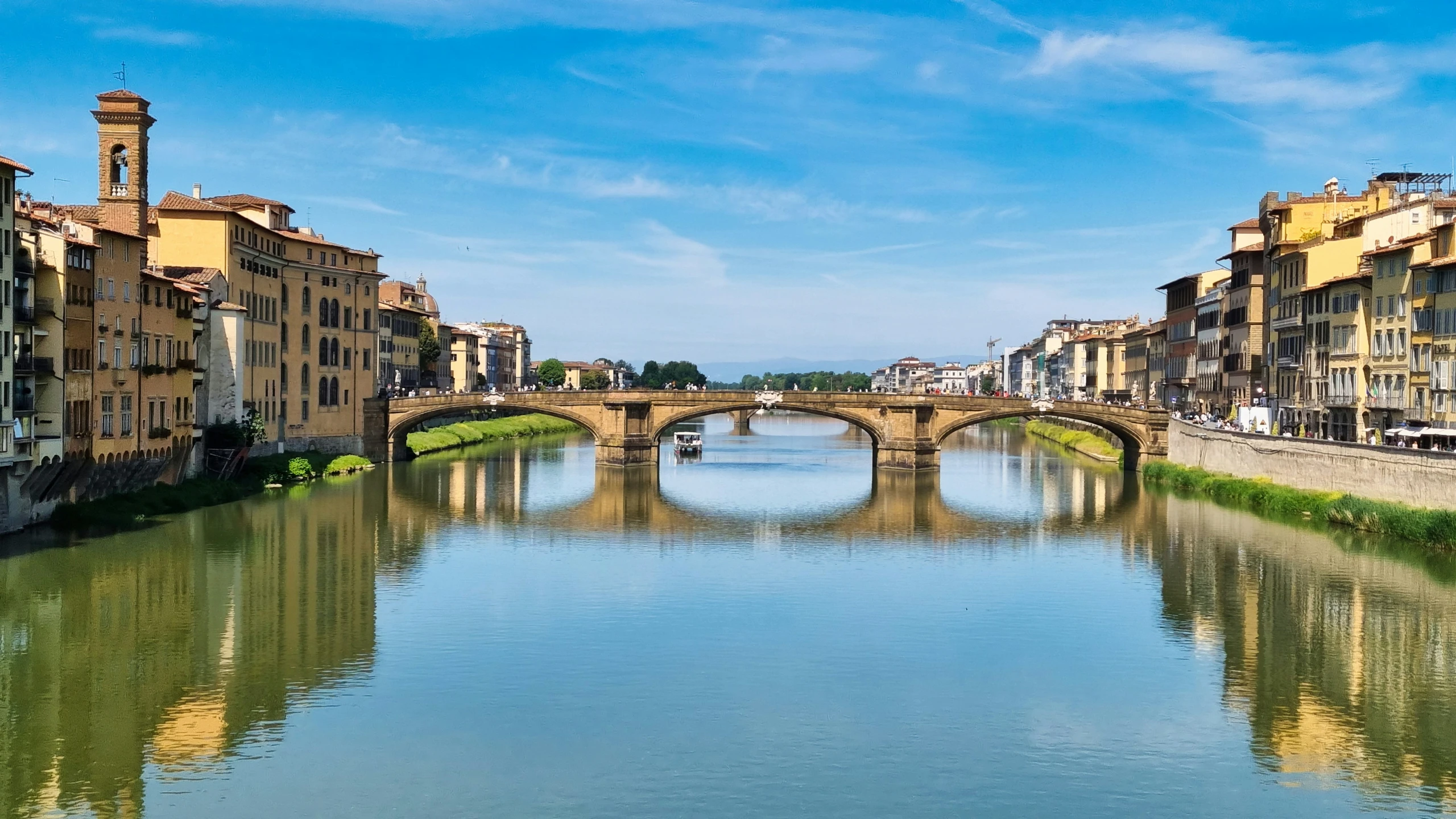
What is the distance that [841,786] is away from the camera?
2236 cm

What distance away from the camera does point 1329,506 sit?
53000 mm

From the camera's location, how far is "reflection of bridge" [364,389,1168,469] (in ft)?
277

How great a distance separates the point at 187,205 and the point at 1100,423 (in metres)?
50.1

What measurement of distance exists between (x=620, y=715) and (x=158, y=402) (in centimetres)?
3491

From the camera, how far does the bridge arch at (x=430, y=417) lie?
277ft

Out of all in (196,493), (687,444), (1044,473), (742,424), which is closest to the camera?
(196,493)

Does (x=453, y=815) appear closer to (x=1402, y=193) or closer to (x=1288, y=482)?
(x=1288, y=482)

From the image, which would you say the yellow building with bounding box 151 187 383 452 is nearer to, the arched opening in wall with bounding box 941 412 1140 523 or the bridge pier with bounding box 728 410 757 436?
the arched opening in wall with bounding box 941 412 1140 523

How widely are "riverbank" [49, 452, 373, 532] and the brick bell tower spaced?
1058cm

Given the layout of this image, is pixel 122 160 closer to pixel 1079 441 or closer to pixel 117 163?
pixel 117 163

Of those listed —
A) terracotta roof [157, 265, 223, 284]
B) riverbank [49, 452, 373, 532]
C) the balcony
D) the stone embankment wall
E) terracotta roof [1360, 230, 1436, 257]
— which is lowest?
riverbank [49, 452, 373, 532]

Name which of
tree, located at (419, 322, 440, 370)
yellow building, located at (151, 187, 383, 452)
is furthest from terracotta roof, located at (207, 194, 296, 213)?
tree, located at (419, 322, 440, 370)

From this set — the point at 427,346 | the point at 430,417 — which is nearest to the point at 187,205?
the point at 430,417

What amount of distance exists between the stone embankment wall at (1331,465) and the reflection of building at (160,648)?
1294 inches
